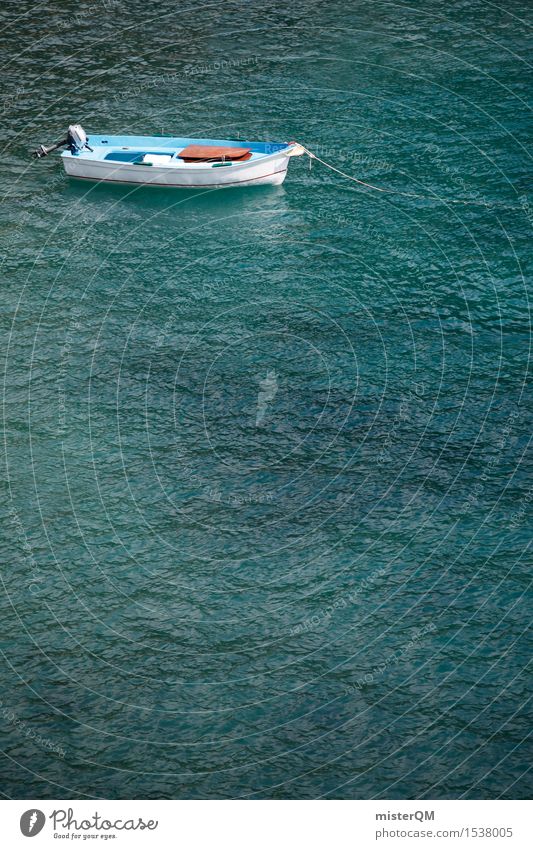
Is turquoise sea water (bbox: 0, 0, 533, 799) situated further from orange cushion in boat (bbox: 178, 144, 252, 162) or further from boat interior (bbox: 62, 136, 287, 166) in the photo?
orange cushion in boat (bbox: 178, 144, 252, 162)

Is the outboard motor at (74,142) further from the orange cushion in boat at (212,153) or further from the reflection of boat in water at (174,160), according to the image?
the orange cushion in boat at (212,153)

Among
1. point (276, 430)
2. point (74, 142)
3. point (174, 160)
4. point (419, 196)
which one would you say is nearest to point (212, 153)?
point (174, 160)

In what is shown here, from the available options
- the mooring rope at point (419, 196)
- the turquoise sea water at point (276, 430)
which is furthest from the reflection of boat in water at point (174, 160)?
the mooring rope at point (419, 196)

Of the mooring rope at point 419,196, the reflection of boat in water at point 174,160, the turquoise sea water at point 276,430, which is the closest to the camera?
the turquoise sea water at point 276,430

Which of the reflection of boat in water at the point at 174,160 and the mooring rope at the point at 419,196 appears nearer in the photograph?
the mooring rope at the point at 419,196

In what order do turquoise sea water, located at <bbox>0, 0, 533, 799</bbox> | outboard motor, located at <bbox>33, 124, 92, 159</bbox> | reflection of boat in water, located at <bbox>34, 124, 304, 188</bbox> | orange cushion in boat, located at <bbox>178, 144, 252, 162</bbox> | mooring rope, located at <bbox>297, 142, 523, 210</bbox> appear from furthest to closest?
1. outboard motor, located at <bbox>33, 124, 92, 159</bbox>
2. orange cushion in boat, located at <bbox>178, 144, 252, 162</bbox>
3. reflection of boat in water, located at <bbox>34, 124, 304, 188</bbox>
4. mooring rope, located at <bbox>297, 142, 523, 210</bbox>
5. turquoise sea water, located at <bbox>0, 0, 533, 799</bbox>

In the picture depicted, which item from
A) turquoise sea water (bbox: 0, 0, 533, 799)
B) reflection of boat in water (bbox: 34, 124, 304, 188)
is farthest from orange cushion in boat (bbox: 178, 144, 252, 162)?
turquoise sea water (bbox: 0, 0, 533, 799)

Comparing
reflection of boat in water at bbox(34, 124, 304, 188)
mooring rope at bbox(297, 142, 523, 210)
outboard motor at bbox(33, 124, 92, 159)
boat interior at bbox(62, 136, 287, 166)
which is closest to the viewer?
mooring rope at bbox(297, 142, 523, 210)
